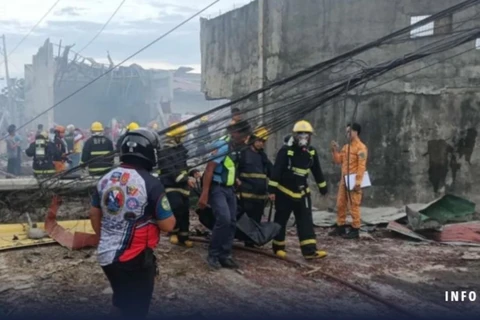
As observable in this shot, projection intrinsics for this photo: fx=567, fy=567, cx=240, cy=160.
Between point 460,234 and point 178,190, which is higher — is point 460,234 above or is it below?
below

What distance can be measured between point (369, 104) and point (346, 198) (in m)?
2.15

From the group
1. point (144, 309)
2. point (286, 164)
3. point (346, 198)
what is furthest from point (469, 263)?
point (144, 309)

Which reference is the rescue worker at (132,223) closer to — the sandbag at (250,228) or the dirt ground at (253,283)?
the dirt ground at (253,283)

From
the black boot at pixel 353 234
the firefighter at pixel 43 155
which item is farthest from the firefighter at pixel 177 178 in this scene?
the firefighter at pixel 43 155

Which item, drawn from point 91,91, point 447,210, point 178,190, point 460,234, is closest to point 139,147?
point 178,190

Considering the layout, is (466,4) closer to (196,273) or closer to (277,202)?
(277,202)

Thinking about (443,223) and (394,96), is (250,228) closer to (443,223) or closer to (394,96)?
(443,223)

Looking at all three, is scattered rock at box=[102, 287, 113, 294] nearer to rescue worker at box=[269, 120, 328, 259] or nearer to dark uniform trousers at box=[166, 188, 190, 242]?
dark uniform trousers at box=[166, 188, 190, 242]

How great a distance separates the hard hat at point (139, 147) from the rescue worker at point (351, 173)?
15.9 ft

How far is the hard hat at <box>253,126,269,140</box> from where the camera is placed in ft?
21.9

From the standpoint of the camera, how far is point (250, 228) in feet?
23.4

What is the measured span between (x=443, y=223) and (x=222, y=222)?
4.30 metres

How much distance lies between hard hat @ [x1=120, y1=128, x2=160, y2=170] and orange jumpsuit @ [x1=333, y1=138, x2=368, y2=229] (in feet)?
15.9

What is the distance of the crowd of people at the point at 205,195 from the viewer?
3.91 meters
